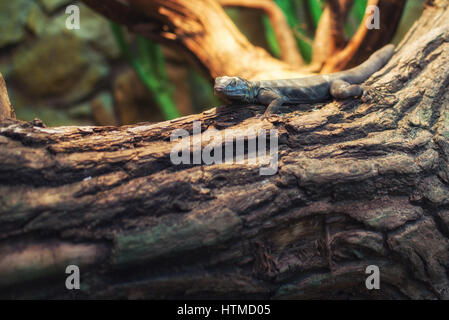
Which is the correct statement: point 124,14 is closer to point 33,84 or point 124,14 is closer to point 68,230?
point 68,230

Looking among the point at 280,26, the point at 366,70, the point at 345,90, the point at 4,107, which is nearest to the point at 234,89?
the point at 345,90

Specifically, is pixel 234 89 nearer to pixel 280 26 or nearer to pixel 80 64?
pixel 280 26

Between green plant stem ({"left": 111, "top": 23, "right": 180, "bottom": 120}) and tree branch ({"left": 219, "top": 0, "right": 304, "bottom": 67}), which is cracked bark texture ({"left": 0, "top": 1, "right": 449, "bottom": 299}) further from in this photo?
green plant stem ({"left": 111, "top": 23, "right": 180, "bottom": 120})

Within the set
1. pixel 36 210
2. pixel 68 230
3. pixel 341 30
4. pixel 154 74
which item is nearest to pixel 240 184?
pixel 68 230

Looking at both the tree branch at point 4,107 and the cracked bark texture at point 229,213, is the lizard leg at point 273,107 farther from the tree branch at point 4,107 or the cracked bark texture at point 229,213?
the tree branch at point 4,107

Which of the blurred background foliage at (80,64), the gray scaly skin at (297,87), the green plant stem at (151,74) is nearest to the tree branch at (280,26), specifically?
the blurred background foliage at (80,64)
